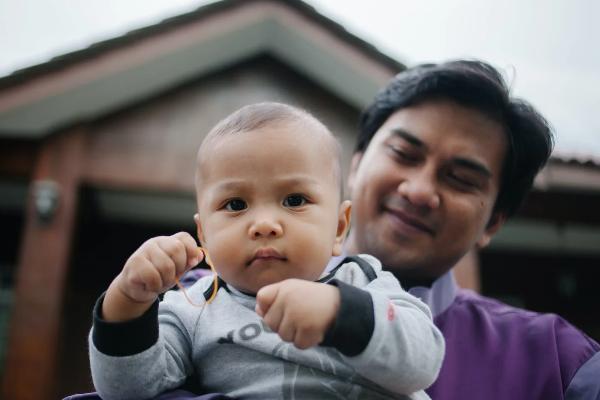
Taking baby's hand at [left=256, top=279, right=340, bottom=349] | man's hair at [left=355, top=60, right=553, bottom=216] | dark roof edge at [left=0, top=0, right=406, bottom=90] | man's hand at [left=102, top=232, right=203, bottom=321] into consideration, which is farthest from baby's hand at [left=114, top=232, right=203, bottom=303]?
Answer: dark roof edge at [left=0, top=0, right=406, bottom=90]

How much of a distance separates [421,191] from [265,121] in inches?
34.6

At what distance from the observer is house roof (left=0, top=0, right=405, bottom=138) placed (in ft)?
16.5

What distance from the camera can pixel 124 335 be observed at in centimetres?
116

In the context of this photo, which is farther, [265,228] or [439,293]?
[439,293]

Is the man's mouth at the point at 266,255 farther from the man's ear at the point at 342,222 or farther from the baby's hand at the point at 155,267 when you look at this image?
the man's ear at the point at 342,222

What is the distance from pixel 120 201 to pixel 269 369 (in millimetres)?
5494

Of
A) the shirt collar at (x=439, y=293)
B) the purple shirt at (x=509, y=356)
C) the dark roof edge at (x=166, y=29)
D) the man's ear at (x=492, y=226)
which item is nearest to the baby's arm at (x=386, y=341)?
the purple shirt at (x=509, y=356)

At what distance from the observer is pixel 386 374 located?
1097 mm

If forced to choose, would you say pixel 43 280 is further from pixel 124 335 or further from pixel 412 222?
pixel 124 335

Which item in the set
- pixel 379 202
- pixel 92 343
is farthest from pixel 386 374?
pixel 379 202

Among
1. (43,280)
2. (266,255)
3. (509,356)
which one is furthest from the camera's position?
(43,280)

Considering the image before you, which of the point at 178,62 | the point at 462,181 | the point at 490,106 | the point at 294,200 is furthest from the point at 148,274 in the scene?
the point at 178,62

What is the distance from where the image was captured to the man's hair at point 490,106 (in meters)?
2.21

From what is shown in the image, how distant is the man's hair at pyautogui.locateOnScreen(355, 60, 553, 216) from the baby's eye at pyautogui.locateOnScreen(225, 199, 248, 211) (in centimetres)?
126
